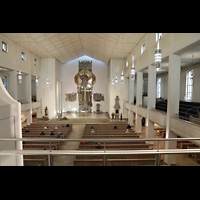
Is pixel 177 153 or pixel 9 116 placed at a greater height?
pixel 9 116

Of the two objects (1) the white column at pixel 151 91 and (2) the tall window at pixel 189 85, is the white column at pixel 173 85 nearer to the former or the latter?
(1) the white column at pixel 151 91

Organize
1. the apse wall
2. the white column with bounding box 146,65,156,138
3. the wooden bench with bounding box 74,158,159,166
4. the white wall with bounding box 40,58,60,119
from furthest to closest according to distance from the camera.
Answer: the apse wall → the white wall with bounding box 40,58,60,119 → the white column with bounding box 146,65,156,138 → the wooden bench with bounding box 74,158,159,166

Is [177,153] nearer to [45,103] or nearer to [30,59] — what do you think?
[30,59]

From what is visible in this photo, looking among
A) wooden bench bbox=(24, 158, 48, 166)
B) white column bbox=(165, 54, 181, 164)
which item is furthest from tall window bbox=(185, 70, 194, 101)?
wooden bench bbox=(24, 158, 48, 166)

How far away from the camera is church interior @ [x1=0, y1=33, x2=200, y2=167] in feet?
9.91

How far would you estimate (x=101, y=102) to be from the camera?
2489 cm

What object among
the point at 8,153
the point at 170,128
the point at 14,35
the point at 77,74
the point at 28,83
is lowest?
the point at 170,128

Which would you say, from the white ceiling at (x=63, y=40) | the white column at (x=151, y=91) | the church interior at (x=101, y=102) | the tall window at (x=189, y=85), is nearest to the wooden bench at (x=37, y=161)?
the church interior at (x=101, y=102)

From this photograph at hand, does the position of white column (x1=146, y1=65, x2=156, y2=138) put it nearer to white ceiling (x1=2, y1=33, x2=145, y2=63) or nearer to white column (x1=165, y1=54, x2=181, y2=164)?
white column (x1=165, y1=54, x2=181, y2=164)

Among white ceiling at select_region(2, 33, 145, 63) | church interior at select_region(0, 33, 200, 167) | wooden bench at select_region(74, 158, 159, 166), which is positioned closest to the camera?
wooden bench at select_region(74, 158, 159, 166)

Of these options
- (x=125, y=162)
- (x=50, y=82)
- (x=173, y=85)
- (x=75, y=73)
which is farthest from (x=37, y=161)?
(x=75, y=73)
